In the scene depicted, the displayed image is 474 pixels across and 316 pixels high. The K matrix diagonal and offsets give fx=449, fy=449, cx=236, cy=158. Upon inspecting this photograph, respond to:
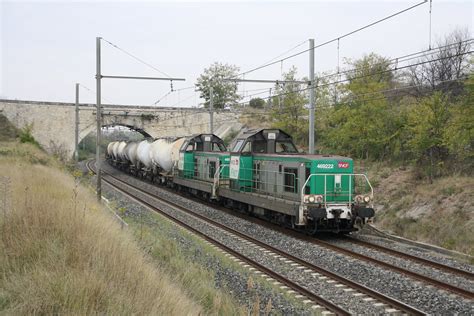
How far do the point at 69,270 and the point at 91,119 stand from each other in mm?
43054

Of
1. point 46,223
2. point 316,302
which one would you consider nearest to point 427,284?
point 316,302

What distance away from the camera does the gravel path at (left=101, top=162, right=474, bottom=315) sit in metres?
7.84

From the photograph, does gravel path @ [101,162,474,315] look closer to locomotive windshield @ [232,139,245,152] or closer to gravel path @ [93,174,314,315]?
gravel path @ [93,174,314,315]

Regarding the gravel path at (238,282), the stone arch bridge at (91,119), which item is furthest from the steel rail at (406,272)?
the stone arch bridge at (91,119)

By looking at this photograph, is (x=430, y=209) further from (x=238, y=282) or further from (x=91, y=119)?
(x=91, y=119)

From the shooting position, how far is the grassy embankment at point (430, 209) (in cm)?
1416

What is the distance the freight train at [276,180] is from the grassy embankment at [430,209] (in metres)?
1.42

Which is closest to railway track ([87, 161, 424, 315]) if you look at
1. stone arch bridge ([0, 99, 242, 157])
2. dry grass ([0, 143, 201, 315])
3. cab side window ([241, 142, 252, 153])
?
dry grass ([0, 143, 201, 315])

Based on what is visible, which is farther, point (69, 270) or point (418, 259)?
point (418, 259)

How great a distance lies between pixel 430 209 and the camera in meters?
16.5

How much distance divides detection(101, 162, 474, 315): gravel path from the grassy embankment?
377 centimetres

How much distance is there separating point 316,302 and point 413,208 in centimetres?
1078

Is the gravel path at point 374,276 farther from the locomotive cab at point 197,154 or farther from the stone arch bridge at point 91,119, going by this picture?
the stone arch bridge at point 91,119

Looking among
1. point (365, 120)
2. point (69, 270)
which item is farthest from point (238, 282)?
point (365, 120)
